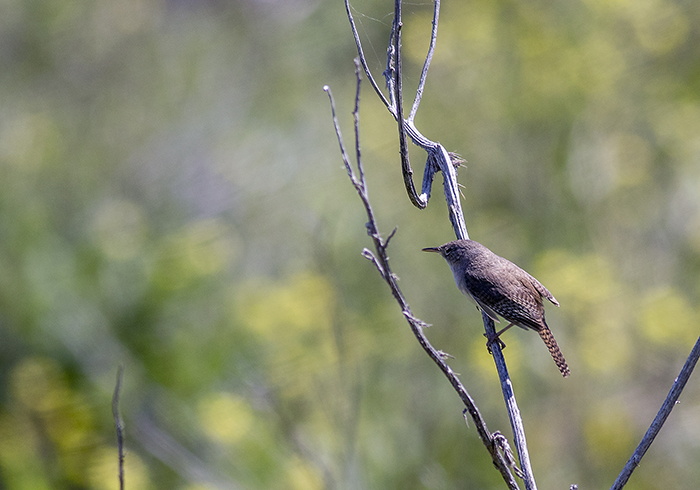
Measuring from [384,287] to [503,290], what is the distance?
4136mm

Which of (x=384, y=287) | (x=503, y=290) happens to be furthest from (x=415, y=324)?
(x=384, y=287)

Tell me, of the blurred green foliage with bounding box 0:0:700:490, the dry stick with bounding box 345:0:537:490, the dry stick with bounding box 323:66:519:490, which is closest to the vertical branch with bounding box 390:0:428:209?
the dry stick with bounding box 345:0:537:490

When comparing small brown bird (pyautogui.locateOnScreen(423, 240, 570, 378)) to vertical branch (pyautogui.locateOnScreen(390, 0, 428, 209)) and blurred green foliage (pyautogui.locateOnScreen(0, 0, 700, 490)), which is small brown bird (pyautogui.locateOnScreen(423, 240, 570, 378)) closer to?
vertical branch (pyautogui.locateOnScreen(390, 0, 428, 209))

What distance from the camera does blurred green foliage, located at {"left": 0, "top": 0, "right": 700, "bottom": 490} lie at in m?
4.73

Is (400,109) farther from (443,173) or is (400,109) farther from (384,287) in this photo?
(384,287)

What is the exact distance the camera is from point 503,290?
2.31 meters

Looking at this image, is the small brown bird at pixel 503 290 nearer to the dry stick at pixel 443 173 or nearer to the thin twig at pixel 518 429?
the dry stick at pixel 443 173

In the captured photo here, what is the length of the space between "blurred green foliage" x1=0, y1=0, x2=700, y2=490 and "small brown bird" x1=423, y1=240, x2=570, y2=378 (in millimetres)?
1528

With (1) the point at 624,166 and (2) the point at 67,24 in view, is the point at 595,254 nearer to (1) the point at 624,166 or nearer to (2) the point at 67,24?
(1) the point at 624,166

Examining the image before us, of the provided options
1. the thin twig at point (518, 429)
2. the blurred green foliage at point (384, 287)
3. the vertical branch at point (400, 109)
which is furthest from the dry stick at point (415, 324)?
the blurred green foliage at point (384, 287)

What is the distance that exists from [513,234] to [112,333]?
3954 millimetres

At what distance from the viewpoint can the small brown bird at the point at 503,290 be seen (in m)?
2.26

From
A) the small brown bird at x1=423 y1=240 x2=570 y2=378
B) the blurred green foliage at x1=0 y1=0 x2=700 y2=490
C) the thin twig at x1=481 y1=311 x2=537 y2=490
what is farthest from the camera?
the blurred green foliage at x1=0 y1=0 x2=700 y2=490

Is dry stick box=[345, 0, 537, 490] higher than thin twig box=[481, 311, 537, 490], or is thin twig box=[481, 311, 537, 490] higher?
dry stick box=[345, 0, 537, 490]
